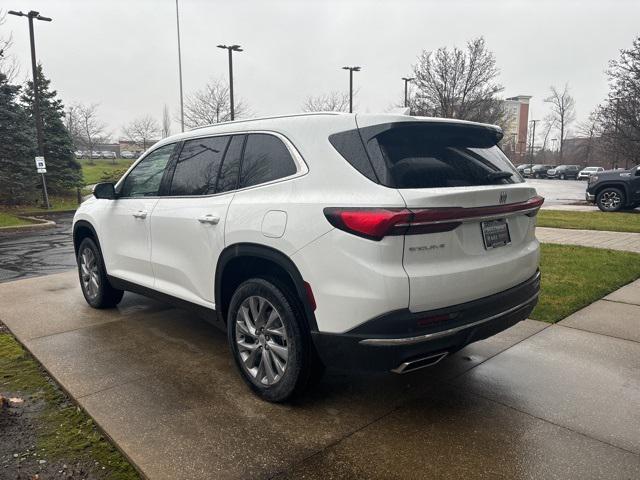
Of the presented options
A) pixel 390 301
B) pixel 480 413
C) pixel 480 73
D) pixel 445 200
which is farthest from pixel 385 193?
pixel 480 73

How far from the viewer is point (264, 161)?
332 cm

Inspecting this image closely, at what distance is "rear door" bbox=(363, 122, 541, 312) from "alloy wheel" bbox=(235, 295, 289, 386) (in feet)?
3.09

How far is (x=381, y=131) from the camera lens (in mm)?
2771

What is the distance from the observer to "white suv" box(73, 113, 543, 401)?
2570 millimetres

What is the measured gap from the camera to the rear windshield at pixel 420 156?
2.69m

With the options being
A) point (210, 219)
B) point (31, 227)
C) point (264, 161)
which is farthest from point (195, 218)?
point (31, 227)

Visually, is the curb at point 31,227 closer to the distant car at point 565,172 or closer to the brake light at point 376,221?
the brake light at point 376,221

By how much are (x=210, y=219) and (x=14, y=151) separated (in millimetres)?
22357

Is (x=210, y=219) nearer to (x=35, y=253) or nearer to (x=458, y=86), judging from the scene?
(x=35, y=253)

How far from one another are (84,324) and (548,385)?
162 inches

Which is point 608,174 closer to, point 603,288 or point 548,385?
point 603,288

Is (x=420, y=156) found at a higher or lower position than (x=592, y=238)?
higher

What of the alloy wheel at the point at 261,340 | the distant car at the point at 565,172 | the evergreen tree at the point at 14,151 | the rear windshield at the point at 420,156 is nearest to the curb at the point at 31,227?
the evergreen tree at the point at 14,151

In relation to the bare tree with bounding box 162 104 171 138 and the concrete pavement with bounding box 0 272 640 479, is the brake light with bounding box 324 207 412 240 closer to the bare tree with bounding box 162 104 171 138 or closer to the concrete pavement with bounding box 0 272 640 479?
the concrete pavement with bounding box 0 272 640 479
